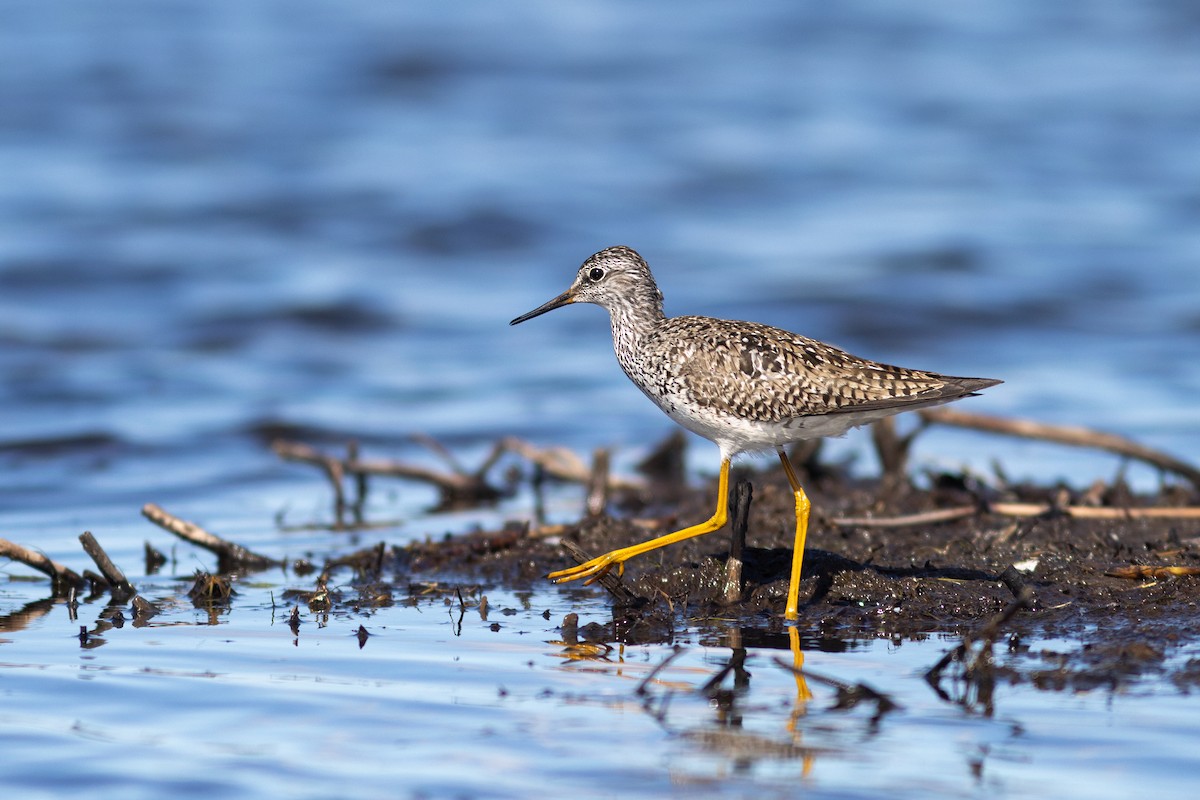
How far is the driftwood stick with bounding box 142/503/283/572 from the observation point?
7.80m

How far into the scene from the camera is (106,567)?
7.12 m

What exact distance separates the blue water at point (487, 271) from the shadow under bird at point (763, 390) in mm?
1144

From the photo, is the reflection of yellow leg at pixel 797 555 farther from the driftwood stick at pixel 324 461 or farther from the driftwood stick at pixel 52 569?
the driftwood stick at pixel 324 461

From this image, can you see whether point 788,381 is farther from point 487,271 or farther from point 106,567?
point 487,271

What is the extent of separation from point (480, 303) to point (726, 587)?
368 inches

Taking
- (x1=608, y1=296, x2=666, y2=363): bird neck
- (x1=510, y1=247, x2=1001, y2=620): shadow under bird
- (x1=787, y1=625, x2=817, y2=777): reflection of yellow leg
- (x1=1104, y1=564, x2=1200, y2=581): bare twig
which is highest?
(x1=608, y1=296, x2=666, y2=363): bird neck

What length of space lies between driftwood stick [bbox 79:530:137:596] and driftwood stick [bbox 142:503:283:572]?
57cm

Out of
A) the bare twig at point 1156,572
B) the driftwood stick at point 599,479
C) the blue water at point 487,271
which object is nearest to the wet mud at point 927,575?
the bare twig at point 1156,572

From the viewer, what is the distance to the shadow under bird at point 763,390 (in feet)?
21.8

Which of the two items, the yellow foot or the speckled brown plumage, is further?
the yellow foot

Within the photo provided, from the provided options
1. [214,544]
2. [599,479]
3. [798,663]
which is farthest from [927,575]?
[214,544]

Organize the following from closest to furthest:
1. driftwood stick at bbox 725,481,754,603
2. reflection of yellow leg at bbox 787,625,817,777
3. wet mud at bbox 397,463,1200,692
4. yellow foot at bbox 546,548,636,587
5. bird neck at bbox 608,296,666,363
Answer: reflection of yellow leg at bbox 787,625,817,777
wet mud at bbox 397,463,1200,692
driftwood stick at bbox 725,481,754,603
yellow foot at bbox 546,548,636,587
bird neck at bbox 608,296,666,363

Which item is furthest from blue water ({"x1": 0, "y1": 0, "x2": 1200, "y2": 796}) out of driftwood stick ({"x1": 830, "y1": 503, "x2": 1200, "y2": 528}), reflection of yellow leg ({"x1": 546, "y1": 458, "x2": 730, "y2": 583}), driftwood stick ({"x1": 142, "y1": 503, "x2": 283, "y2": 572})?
driftwood stick ({"x1": 830, "y1": 503, "x2": 1200, "y2": 528})

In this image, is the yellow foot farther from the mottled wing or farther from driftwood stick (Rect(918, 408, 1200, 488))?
driftwood stick (Rect(918, 408, 1200, 488))
